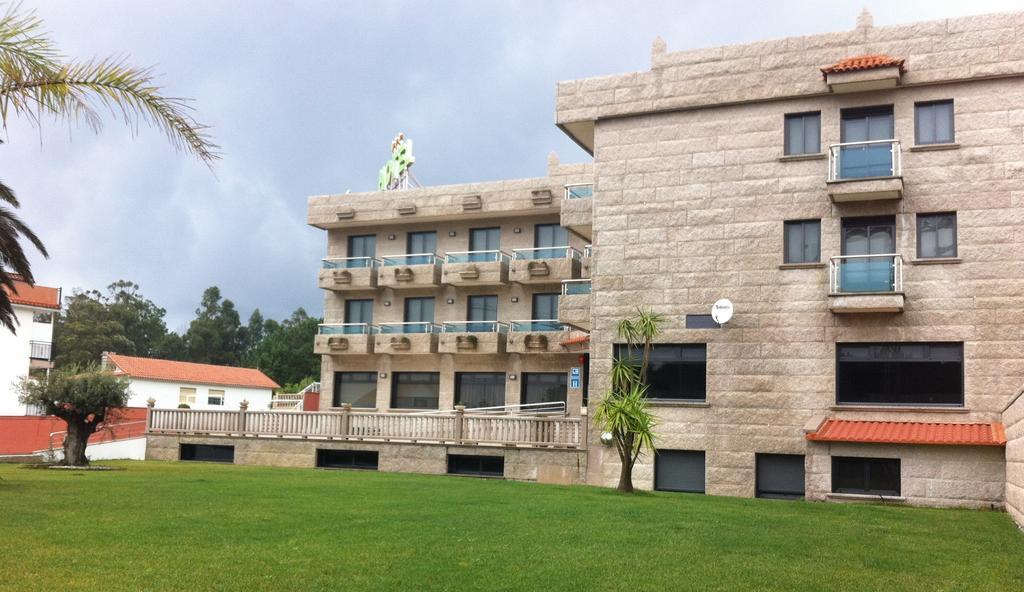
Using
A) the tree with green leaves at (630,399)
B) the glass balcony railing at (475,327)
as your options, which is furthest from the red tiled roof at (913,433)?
the glass balcony railing at (475,327)

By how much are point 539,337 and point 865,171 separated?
1688 cm

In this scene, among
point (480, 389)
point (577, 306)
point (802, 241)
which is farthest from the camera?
point (480, 389)

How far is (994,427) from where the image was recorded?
74.0 ft

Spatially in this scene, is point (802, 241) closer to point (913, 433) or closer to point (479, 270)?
point (913, 433)

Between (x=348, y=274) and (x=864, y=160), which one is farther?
(x=348, y=274)

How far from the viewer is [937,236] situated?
24.0 m

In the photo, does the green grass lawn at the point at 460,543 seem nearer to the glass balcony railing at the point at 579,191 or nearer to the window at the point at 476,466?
the window at the point at 476,466

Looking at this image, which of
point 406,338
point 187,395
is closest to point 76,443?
point 406,338

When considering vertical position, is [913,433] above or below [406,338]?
below

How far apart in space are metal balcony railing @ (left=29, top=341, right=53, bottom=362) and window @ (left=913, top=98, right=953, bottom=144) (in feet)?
173

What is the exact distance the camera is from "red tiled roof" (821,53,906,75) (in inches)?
938

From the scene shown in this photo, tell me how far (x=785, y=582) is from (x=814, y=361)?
1618cm

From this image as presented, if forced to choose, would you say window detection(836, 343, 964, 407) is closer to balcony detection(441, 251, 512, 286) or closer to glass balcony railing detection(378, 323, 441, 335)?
balcony detection(441, 251, 512, 286)

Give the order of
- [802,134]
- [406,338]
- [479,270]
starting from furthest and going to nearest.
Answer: [406,338]
[479,270]
[802,134]
